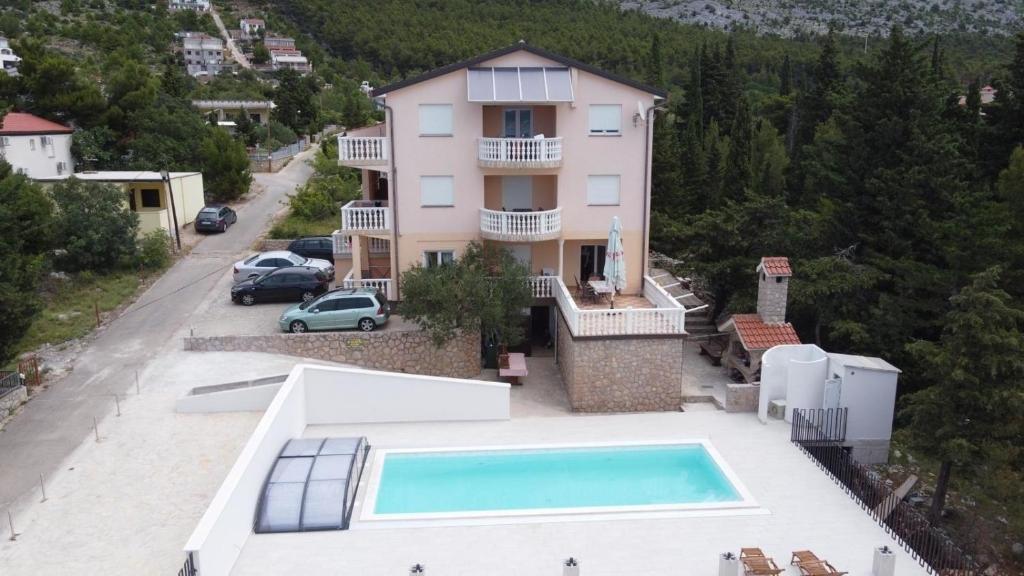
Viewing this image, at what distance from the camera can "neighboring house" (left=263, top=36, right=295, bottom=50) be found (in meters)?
125

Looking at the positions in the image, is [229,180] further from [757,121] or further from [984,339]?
[984,339]

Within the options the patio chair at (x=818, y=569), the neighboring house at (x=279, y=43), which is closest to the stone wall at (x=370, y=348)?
the patio chair at (x=818, y=569)

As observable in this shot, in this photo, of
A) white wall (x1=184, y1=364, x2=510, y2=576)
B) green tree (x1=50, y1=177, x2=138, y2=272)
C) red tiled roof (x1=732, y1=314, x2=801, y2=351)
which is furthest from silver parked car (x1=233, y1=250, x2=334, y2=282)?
red tiled roof (x1=732, y1=314, x2=801, y2=351)

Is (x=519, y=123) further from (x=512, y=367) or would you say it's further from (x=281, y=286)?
(x=281, y=286)

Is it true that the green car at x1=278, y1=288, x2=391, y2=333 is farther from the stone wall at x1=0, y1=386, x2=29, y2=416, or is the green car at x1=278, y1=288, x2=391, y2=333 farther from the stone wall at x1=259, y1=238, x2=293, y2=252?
the stone wall at x1=259, y1=238, x2=293, y2=252

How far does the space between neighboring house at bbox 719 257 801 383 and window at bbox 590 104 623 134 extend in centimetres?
716

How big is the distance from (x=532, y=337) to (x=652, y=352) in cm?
717

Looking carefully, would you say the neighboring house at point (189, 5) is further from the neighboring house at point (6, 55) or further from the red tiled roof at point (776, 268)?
the red tiled roof at point (776, 268)

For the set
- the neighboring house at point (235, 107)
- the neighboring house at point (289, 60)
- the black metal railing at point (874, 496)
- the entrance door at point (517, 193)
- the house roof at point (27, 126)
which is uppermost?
the neighboring house at point (289, 60)

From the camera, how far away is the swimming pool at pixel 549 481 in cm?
1761

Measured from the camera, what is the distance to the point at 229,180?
48.6 metres

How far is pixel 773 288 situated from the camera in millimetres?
24484

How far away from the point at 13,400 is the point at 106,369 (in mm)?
2962

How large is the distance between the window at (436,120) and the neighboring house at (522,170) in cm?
3
